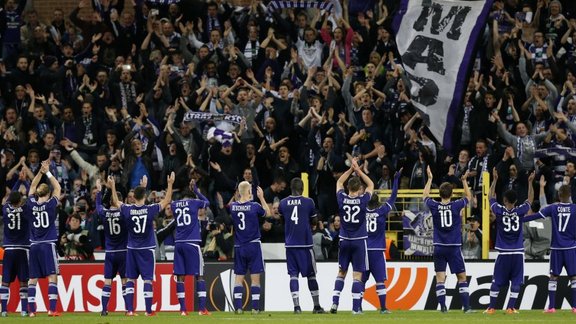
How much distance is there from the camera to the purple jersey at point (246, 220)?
2500 centimetres

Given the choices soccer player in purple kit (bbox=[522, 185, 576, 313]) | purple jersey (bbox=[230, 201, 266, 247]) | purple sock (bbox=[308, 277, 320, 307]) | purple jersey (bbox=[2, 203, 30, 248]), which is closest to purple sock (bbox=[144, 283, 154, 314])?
purple jersey (bbox=[230, 201, 266, 247])

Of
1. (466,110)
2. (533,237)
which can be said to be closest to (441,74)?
(466,110)

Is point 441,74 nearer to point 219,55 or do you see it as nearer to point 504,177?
point 504,177

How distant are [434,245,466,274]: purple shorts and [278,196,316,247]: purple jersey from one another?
232 cm

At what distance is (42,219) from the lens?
25.1 metres

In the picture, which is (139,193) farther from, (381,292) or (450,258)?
(450,258)

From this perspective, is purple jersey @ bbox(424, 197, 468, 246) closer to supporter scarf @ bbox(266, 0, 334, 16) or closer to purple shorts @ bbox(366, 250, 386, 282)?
purple shorts @ bbox(366, 250, 386, 282)

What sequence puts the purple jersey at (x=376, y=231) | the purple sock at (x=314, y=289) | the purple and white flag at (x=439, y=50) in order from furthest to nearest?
the purple and white flag at (x=439, y=50)
the purple jersey at (x=376, y=231)
the purple sock at (x=314, y=289)

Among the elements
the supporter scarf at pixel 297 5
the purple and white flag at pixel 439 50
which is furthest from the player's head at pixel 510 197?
the supporter scarf at pixel 297 5

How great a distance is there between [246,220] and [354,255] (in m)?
2.07

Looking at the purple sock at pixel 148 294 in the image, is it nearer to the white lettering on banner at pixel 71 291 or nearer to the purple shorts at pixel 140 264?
the purple shorts at pixel 140 264

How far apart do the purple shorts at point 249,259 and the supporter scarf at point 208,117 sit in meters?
6.01

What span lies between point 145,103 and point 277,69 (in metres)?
3.19

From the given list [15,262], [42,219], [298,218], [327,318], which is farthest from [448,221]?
[15,262]
